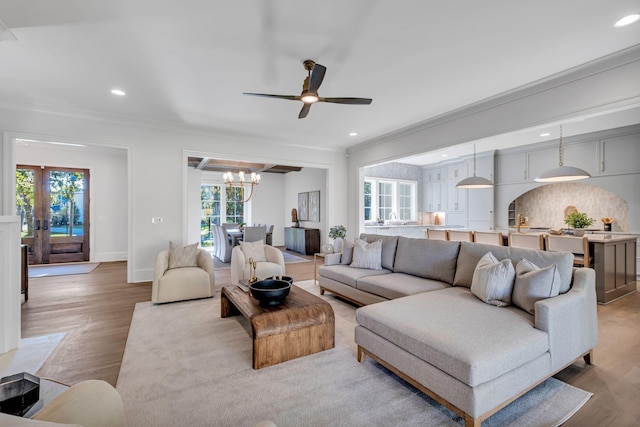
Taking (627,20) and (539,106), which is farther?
(539,106)

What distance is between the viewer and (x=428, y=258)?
11.3ft

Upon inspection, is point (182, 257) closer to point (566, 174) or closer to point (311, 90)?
point (311, 90)

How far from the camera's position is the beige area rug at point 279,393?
5.78 ft

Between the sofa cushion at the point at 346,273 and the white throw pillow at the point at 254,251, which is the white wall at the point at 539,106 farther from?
the white throw pillow at the point at 254,251

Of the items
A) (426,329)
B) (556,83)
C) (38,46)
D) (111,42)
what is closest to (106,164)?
(38,46)

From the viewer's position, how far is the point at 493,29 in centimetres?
260

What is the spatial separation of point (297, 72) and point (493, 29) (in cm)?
197

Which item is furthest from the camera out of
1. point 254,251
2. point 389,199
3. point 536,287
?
point 389,199

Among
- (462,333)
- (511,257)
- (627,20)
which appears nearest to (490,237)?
(511,257)

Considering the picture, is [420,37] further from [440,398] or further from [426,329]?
[440,398]

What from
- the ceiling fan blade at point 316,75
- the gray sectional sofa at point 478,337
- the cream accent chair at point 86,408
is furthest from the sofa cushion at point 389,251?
the cream accent chair at point 86,408

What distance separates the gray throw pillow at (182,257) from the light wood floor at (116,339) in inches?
24.4

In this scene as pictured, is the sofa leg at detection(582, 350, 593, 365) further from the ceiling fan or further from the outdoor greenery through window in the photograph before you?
the outdoor greenery through window

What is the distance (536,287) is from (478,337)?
31.0 inches
